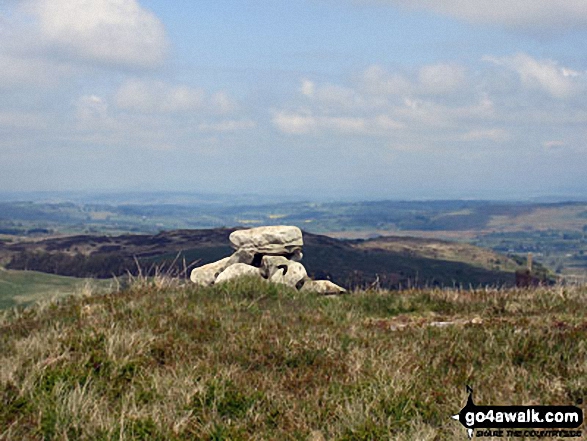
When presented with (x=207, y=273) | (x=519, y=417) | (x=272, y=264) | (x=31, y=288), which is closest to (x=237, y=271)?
(x=207, y=273)

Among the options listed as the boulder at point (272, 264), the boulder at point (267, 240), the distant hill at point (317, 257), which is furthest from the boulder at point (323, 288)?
the distant hill at point (317, 257)

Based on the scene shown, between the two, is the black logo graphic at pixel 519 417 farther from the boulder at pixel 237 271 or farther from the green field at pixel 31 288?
the boulder at pixel 237 271

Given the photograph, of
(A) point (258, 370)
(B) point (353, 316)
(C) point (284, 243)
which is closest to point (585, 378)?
(A) point (258, 370)

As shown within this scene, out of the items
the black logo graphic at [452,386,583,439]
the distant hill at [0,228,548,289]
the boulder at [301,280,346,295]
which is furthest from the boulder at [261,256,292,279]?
the distant hill at [0,228,548,289]

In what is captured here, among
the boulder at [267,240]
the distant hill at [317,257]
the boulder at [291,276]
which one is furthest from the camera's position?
the distant hill at [317,257]

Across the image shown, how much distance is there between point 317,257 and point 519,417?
106329 mm

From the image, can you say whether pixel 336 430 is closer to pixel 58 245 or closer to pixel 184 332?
pixel 184 332

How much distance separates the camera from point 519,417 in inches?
259

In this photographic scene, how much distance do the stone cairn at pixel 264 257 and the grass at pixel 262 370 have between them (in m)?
6.92

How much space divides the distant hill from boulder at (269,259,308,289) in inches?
2423

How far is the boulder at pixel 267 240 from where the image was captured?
2250 cm

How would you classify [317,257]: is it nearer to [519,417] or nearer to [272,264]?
[272,264]

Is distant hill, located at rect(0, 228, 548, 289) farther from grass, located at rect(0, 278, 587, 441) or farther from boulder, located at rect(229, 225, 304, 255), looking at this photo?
grass, located at rect(0, 278, 587, 441)

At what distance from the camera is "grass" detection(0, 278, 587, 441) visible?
676 cm
